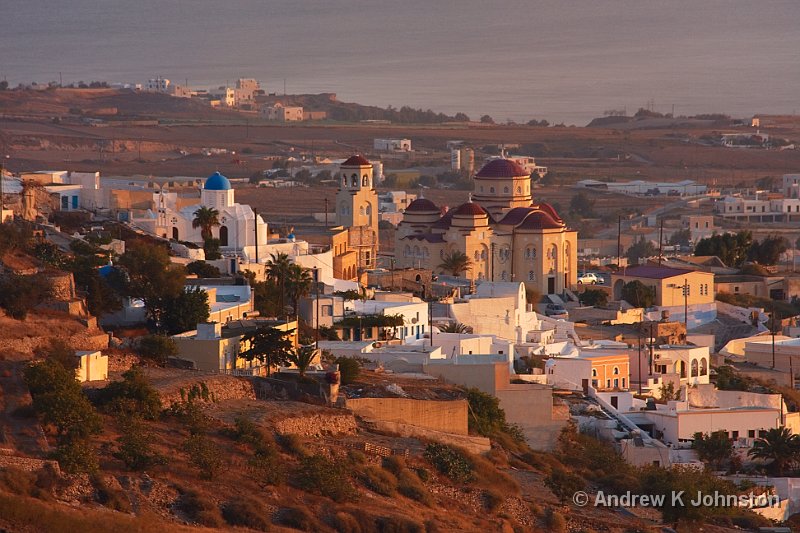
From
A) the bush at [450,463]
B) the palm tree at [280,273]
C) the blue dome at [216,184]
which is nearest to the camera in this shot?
the bush at [450,463]

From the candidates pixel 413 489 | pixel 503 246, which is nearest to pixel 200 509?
pixel 413 489

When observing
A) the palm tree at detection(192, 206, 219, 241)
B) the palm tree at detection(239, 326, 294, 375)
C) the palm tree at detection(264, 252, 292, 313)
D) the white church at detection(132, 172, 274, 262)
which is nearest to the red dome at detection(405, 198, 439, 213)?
the white church at detection(132, 172, 274, 262)

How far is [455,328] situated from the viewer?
29078 millimetres

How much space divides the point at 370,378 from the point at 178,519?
7.00 meters

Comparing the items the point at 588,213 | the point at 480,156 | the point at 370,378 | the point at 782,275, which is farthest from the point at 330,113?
the point at 370,378

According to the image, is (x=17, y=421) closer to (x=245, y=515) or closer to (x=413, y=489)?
(x=245, y=515)

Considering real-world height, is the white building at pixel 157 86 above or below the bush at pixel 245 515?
above

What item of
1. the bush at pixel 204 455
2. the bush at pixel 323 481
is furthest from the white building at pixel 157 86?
the bush at pixel 204 455

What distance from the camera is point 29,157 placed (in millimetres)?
99500

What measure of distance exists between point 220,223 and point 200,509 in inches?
818

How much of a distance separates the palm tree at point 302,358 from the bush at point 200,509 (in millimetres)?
5194

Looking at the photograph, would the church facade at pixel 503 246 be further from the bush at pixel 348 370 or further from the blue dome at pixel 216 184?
the bush at pixel 348 370

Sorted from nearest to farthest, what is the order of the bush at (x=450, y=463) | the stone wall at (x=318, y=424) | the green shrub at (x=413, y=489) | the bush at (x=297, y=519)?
the bush at (x=297, y=519) < the green shrub at (x=413, y=489) < the stone wall at (x=318, y=424) < the bush at (x=450, y=463)

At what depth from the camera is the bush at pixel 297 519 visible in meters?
15.3
